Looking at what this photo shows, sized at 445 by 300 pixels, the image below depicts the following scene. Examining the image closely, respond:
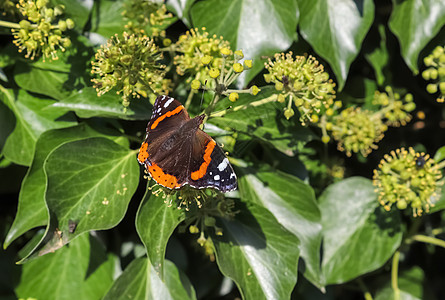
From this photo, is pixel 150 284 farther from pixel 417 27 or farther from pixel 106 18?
pixel 417 27

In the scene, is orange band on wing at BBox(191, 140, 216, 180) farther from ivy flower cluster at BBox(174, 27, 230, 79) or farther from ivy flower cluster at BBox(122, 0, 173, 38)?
ivy flower cluster at BBox(122, 0, 173, 38)

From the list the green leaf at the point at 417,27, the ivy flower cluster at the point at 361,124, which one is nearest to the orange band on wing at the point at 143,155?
the ivy flower cluster at the point at 361,124

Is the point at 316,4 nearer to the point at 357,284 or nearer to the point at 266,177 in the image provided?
the point at 266,177

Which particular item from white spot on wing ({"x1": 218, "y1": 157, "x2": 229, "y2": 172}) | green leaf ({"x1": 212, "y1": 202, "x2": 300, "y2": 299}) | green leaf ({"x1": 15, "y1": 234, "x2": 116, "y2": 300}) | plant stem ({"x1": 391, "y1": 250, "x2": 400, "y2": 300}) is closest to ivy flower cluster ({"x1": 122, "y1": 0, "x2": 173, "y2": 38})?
white spot on wing ({"x1": 218, "y1": 157, "x2": 229, "y2": 172})

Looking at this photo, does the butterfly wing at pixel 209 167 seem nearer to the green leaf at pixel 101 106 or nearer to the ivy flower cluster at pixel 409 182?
the green leaf at pixel 101 106

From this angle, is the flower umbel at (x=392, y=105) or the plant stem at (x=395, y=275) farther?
the plant stem at (x=395, y=275)

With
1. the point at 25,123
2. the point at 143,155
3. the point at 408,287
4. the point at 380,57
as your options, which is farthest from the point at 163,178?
the point at 408,287

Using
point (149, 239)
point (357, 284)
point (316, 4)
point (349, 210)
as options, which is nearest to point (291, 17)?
point (316, 4)

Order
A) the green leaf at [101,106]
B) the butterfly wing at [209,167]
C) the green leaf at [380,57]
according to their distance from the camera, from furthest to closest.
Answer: the green leaf at [380,57] → the green leaf at [101,106] → the butterfly wing at [209,167]
